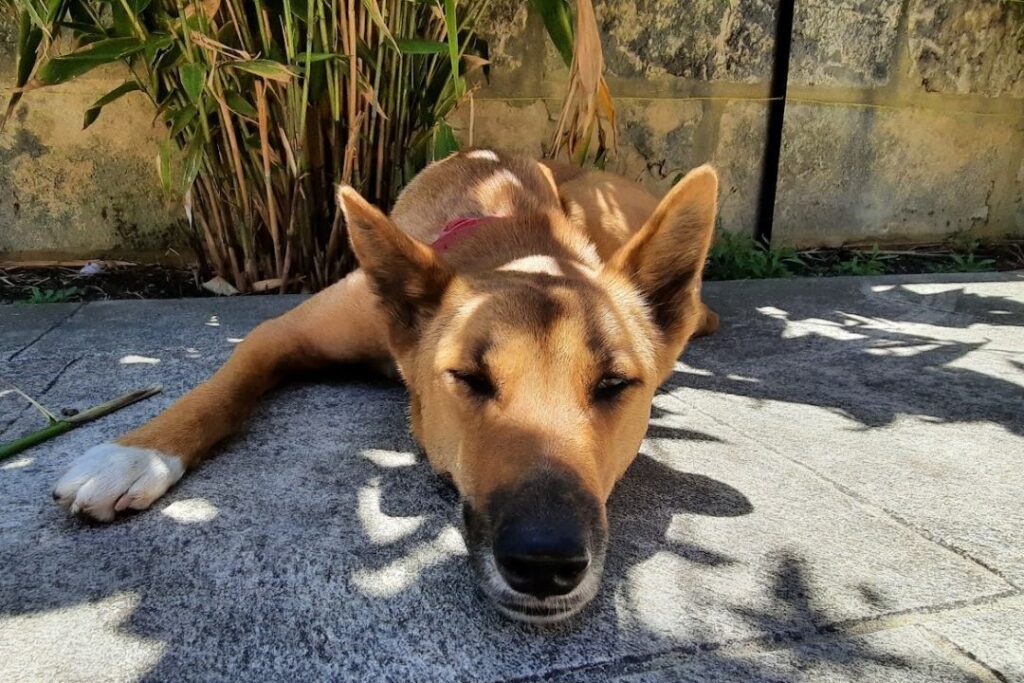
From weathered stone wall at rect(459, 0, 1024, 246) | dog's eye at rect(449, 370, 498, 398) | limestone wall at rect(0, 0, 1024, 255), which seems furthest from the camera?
weathered stone wall at rect(459, 0, 1024, 246)

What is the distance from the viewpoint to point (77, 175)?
464cm

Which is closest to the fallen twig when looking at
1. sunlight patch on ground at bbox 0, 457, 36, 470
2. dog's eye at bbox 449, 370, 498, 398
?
sunlight patch on ground at bbox 0, 457, 36, 470

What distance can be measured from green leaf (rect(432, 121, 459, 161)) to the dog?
1363 mm

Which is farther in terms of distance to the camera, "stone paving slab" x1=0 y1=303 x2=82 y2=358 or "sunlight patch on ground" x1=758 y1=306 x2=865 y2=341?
"sunlight patch on ground" x1=758 y1=306 x2=865 y2=341

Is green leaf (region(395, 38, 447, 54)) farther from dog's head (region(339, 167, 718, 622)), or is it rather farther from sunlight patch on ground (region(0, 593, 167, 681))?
sunlight patch on ground (region(0, 593, 167, 681))

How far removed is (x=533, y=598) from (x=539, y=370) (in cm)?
60

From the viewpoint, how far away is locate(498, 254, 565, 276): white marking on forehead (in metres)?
2.42

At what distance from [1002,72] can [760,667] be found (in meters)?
6.54

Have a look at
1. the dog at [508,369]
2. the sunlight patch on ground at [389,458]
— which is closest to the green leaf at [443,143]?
the dog at [508,369]

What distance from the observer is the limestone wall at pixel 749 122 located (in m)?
4.63

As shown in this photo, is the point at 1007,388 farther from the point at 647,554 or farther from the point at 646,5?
the point at 646,5

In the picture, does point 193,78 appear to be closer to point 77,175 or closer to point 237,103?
point 237,103

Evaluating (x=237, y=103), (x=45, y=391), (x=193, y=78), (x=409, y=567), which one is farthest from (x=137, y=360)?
(x=409, y=567)

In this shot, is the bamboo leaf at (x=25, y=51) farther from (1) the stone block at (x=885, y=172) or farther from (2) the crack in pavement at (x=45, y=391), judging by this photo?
(1) the stone block at (x=885, y=172)
